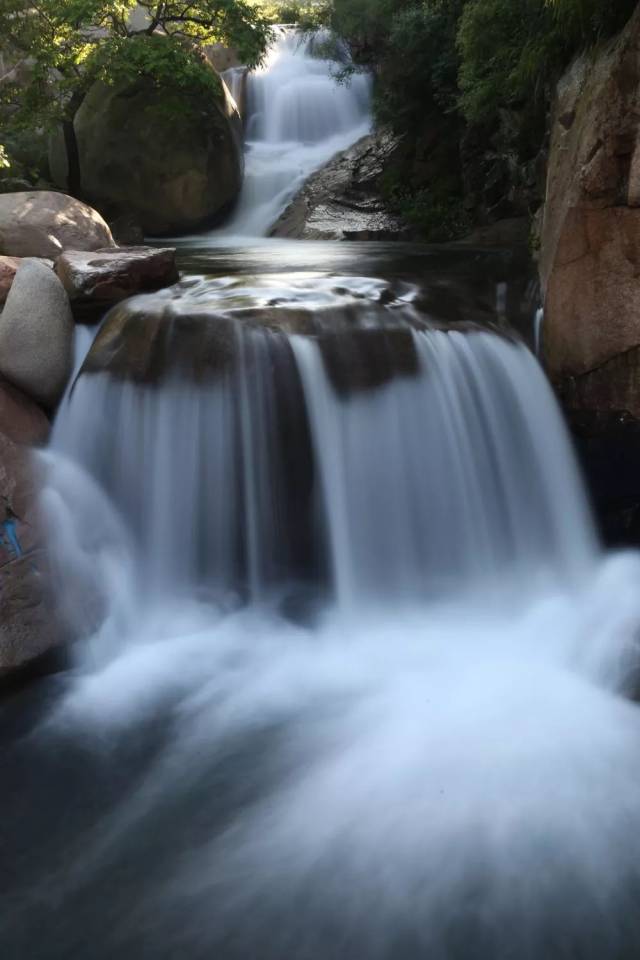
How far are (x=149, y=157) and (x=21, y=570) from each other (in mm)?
10008

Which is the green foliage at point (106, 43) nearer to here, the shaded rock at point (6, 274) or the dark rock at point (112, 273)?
the dark rock at point (112, 273)

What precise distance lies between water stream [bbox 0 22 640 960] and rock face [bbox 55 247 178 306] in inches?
6.2

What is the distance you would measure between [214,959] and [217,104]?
42.9 ft

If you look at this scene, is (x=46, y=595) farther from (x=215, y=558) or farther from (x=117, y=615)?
(x=215, y=558)

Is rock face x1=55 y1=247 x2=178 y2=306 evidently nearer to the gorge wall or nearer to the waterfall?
the gorge wall

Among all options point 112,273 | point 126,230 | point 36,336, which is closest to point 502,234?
point 126,230

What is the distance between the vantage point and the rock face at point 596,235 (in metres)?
5.09

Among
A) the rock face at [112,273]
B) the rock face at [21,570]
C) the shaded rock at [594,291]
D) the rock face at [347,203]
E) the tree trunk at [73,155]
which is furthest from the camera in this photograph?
the tree trunk at [73,155]

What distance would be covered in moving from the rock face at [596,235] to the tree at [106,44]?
23.2ft

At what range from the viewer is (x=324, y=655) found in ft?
15.9

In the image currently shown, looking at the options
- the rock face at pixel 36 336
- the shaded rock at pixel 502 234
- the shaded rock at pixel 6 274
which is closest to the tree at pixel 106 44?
the shaded rock at pixel 502 234

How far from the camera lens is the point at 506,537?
5.61 m

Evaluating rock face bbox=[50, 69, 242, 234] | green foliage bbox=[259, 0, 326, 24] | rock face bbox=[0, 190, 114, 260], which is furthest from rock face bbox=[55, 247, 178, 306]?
green foliage bbox=[259, 0, 326, 24]

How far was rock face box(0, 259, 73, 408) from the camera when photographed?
17.6 feet
